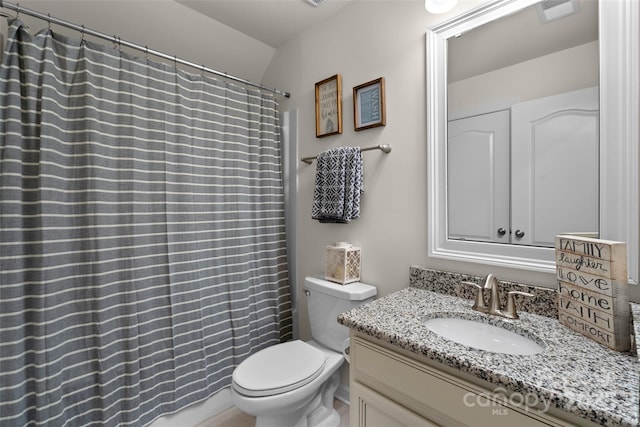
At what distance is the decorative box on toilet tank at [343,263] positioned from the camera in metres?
1.58

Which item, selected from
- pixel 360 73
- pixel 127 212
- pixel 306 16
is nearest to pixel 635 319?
pixel 360 73

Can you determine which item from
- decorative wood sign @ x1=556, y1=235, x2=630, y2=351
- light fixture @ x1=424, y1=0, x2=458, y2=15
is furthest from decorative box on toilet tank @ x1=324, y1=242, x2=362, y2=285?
light fixture @ x1=424, y1=0, x2=458, y2=15

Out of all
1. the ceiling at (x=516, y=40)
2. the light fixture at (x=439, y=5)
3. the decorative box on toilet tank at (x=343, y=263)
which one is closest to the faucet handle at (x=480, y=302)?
the decorative box on toilet tank at (x=343, y=263)

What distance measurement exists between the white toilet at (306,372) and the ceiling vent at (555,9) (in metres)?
1.33

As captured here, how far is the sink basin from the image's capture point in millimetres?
927

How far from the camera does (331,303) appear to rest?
1.59 meters

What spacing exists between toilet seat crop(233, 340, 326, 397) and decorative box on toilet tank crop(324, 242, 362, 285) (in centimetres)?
40

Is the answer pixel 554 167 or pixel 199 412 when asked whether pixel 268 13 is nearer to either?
pixel 554 167

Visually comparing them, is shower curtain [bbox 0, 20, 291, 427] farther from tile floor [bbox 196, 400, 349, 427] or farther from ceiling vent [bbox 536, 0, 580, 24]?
ceiling vent [bbox 536, 0, 580, 24]

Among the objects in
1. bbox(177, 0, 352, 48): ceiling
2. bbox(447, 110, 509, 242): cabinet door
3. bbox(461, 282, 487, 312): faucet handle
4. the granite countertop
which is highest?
bbox(177, 0, 352, 48): ceiling

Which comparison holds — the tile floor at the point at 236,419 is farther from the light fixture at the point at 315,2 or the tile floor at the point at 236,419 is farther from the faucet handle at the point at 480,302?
the light fixture at the point at 315,2

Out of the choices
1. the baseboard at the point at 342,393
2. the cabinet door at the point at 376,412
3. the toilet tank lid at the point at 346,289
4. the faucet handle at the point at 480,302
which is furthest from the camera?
the baseboard at the point at 342,393

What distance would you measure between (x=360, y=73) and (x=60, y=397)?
→ 2.08 metres

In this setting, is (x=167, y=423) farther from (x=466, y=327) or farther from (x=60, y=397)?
(x=466, y=327)
